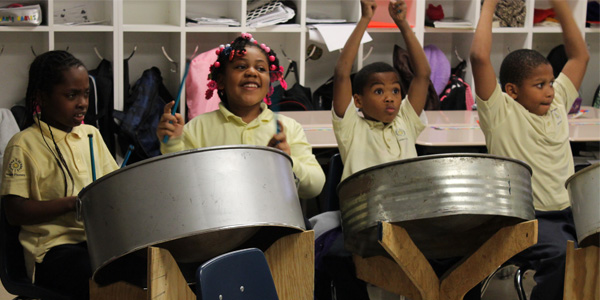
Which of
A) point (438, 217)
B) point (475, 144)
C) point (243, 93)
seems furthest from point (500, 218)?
point (475, 144)

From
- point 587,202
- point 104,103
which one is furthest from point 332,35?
point 587,202

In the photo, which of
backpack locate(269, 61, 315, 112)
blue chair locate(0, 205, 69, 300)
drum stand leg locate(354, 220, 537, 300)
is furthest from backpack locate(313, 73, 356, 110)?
blue chair locate(0, 205, 69, 300)

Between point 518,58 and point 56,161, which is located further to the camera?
point 518,58

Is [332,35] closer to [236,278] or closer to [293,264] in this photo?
[293,264]

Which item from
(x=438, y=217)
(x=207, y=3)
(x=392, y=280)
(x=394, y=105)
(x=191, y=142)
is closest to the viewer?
(x=438, y=217)

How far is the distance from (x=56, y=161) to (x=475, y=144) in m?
1.47

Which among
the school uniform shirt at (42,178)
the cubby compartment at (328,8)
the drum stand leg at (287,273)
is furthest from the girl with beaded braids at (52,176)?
the cubby compartment at (328,8)

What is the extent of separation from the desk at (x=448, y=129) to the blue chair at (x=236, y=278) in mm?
1176

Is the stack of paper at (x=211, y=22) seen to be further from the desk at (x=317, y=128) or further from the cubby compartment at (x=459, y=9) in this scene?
the cubby compartment at (x=459, y=9)

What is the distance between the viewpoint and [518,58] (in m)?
2.42

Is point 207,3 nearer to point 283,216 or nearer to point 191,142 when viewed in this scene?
point 191,142

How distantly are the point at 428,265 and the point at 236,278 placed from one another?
59 cm

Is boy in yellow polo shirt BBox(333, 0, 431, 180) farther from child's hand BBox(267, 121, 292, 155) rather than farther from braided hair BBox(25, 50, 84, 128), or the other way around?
braided hair BBox(25, 50, 84, 128)

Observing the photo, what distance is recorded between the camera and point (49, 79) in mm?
1915
